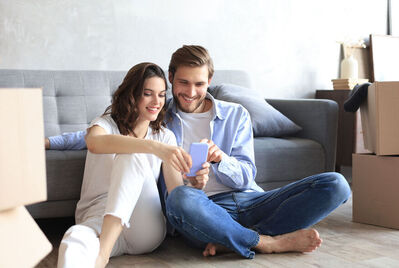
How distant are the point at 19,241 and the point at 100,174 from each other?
1.01m

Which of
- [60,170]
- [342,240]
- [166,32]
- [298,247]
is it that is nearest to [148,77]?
[60,170]

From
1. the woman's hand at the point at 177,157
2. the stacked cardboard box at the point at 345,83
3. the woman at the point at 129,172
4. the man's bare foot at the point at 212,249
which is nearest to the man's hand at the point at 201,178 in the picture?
the woman at the point at 129,172

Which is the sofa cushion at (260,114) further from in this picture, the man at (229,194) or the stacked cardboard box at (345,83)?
the stacked cardboard box at (345,83)

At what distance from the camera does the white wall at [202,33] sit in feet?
9.59

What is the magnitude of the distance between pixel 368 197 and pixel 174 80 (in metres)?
1.08

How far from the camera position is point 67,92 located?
2664 mm

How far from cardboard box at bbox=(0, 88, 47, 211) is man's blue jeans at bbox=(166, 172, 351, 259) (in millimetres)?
931

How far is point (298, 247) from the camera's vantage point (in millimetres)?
1906

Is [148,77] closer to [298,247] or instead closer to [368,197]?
[298,247]

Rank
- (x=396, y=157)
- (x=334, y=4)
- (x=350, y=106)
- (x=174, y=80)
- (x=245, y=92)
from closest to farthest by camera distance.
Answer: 1. (x=174, y=80)
2. (x=396, y=157)
3. (x=350, y=106)
4. (x=245, y=92)
5. (x=334, y=4)

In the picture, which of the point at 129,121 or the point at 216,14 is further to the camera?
the point at 216,14

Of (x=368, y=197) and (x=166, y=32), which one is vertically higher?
(x=166, y=32)

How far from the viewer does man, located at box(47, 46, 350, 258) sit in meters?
1.79

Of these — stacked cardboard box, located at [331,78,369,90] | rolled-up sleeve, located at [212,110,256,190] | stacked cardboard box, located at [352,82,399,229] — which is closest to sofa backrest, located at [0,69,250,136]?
rolled-up sleeve, located at [212,110,256,190]
